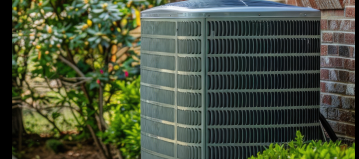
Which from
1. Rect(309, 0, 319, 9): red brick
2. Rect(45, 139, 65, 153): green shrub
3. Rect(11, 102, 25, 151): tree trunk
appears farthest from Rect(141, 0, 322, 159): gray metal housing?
Rect(11, 102, 25, 151): tree trunk

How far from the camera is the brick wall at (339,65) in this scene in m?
3.79

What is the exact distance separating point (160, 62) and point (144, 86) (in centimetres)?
29

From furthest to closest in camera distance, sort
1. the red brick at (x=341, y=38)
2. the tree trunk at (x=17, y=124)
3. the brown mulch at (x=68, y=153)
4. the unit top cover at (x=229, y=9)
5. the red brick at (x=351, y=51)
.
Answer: the tree trunk at (x=17, y=124) < the brown mulch at (x=68, y=153) < the red brick at (x=341, y=38) < the red brick at (x=351, y=51) < the unit top cover at (x=229, y=9)

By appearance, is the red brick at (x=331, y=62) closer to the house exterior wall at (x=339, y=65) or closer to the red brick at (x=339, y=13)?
the house exterior wall at (x=339, y=65)

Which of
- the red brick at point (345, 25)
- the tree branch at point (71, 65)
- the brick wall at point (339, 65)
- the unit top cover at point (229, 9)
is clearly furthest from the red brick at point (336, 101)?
the tree branch at point (71, 65)

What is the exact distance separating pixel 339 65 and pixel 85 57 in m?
3.87

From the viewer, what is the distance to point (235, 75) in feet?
10.2

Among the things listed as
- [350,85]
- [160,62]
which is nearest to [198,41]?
[160,62]

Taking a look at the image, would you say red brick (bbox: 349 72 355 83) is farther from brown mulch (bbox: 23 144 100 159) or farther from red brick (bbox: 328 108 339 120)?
brown mulch (bbox: 23 144 100 159)

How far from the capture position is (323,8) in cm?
402

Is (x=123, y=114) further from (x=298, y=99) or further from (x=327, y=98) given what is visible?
(x=298, y=99)

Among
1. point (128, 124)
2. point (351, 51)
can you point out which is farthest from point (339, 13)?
point (128, 124)

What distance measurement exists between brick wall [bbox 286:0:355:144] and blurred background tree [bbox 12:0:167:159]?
2.23m

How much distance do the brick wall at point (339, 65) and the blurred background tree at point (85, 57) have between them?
2.23 m
